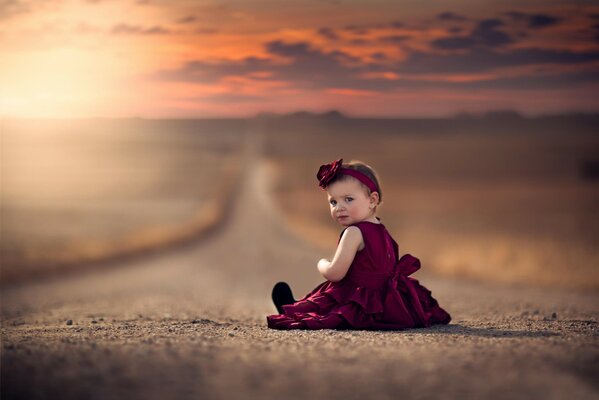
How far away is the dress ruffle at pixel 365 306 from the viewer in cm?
559

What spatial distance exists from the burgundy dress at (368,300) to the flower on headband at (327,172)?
1.28 feet

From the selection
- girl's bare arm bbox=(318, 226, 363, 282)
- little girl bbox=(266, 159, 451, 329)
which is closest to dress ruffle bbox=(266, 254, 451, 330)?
little girl bbox=(266, 159, 451, 329)

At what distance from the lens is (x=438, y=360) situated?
4.21 m

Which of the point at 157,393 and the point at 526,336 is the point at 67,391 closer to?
the point at 157,393

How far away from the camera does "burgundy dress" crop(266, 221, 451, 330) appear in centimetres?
560

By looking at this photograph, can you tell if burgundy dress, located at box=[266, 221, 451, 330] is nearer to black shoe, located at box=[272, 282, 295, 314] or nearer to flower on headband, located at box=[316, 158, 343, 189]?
black shoe, located at box=[272, 282, 295, 314]

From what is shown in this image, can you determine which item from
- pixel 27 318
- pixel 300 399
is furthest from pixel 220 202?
pixel 300 399

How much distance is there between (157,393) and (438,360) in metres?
1.52

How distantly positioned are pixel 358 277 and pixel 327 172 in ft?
2.62

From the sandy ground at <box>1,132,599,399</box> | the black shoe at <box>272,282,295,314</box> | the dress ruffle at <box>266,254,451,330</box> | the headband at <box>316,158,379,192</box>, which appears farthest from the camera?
the black shoe at <box>272,282,295,314</box>

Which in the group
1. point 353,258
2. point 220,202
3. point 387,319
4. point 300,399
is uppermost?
point 220,202

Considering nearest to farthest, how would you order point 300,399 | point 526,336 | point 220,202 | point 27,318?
point 300,399 < point 526,336 < point 27,318 < point 220,202

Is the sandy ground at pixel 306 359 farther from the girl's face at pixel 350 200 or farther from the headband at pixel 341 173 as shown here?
the headband at pixel 341 173

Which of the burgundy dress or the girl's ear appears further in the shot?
the girl's ear
